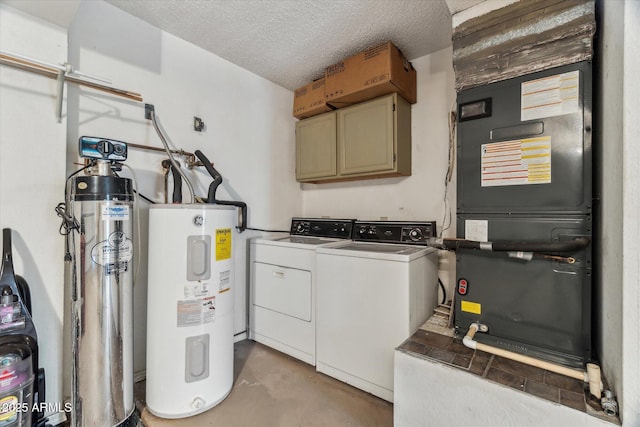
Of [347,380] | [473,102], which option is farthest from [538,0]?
[347,380]

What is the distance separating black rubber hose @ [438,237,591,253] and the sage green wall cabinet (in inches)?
37.1

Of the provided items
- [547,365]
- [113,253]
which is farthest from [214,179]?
[547,365]

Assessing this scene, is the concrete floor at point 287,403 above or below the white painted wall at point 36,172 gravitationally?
below

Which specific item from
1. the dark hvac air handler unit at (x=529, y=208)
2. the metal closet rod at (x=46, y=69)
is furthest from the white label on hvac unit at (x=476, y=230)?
the metal closet rod at (x=46, y=69)

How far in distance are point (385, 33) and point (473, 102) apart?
3.29 feet

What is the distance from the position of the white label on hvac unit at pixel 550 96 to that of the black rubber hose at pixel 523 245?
0.57 m

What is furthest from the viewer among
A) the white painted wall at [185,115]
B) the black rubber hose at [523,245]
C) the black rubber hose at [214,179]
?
the black rubber hose at [214,179]

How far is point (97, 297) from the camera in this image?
4.40 ft

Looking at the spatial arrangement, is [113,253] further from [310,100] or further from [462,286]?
[310,100]

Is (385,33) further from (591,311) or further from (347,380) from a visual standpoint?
(347,380)

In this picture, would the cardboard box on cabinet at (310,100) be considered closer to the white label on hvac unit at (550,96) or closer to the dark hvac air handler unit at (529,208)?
the dark hvac air handler unit at (529,208)

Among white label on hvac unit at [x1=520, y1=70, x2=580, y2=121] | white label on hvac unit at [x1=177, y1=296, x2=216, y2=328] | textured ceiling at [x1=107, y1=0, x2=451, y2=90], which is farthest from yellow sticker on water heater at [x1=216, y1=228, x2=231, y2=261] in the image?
white label on hvac unit at [x1=520, y1=70, x2=580, y2=121]

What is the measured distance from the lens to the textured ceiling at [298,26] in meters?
1.74

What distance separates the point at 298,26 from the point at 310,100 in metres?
0.75
